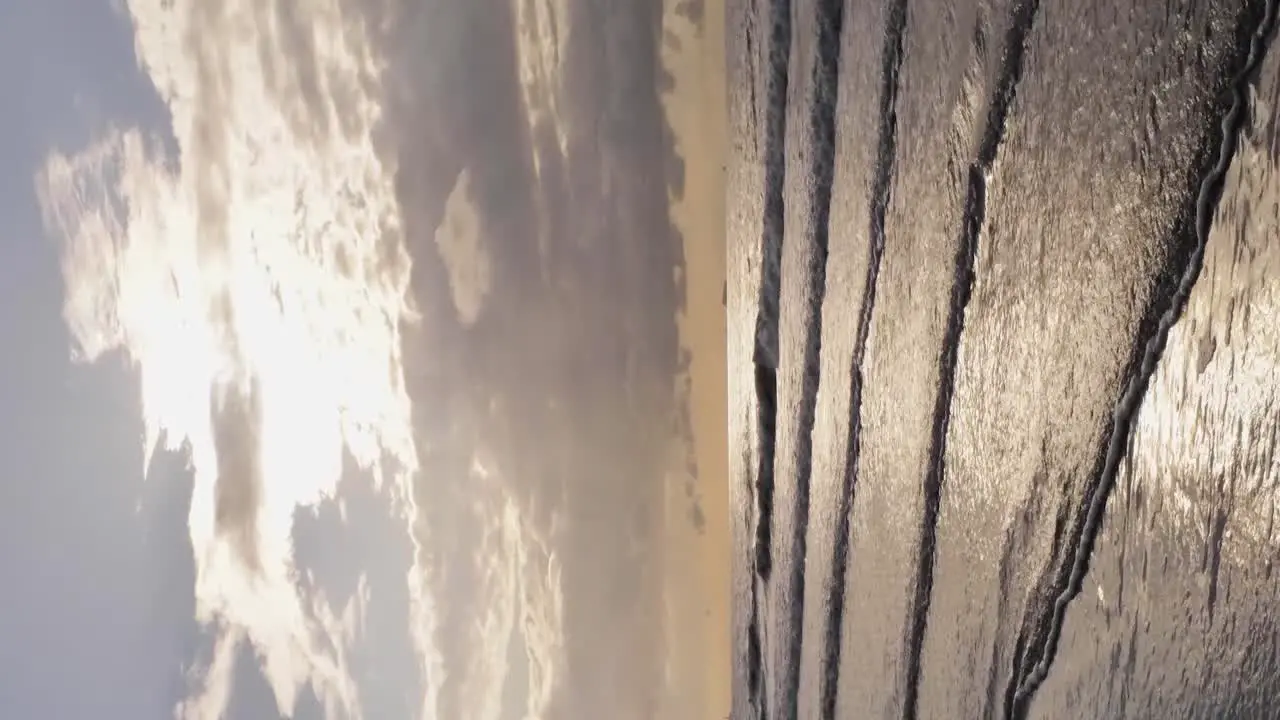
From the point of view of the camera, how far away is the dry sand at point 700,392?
14.9 inches

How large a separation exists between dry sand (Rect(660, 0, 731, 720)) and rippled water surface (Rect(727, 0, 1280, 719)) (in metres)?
0.09

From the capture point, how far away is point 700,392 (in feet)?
1.36

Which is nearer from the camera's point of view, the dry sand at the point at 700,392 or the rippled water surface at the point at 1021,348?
the rippled water surface at the point at 1021,348

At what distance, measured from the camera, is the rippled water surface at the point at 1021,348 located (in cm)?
12

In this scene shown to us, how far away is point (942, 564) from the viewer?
0.20 metres

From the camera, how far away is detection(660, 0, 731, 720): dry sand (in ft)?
1.24

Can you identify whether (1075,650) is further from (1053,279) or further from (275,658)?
(275,658)

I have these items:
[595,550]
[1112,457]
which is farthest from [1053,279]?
[595,550]

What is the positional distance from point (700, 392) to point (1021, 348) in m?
0.25

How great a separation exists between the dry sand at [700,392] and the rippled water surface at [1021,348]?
93mm

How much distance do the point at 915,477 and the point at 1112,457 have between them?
67mm

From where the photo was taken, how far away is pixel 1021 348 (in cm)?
16

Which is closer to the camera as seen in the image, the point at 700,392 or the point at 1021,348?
the point at 1021,348

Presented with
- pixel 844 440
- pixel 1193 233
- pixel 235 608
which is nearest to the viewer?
pixel 1193 233
